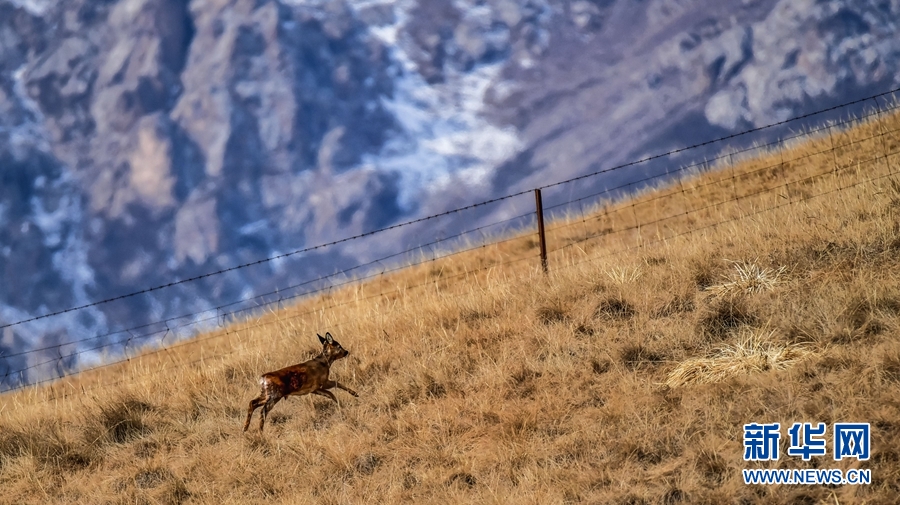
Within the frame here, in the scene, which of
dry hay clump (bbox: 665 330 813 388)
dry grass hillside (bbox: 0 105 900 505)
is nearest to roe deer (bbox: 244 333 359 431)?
dry grass hillside (bbox: 0 105 900 505)

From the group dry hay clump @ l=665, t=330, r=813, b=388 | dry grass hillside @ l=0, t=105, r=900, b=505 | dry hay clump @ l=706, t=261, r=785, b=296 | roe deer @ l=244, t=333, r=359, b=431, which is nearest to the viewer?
dry grass hillside @ l=0, t=105, r=900, b=505

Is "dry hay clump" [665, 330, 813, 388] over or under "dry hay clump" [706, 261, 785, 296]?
under

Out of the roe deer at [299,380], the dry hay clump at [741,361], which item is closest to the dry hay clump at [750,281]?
the dry hay clump at [741,361]

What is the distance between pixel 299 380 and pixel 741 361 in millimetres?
3988

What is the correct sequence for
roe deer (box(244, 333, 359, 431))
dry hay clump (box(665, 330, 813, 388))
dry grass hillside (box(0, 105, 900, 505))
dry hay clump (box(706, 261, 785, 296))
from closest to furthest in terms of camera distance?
dry grass hillside (box(0, 105, 900, 505)), dry hay clump (box(665, 330, 813, 388)), roe deer (box(244, 333, 359, 431)), dry hay clump (box(706, 261, 785, 296))

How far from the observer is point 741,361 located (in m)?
7.22

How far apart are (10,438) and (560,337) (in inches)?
250

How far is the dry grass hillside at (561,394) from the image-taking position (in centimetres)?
621

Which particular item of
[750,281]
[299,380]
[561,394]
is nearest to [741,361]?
[561,394]

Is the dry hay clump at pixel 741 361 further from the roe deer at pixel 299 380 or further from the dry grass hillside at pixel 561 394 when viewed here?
the roe deer at pixel 299 380

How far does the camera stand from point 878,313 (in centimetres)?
733

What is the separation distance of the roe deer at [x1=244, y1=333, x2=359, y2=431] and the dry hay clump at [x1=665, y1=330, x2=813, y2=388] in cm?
307

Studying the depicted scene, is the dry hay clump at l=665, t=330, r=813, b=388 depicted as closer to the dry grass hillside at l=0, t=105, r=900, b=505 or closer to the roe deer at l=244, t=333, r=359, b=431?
the dry grass hillside at l=0, t=105, r=900, b=505

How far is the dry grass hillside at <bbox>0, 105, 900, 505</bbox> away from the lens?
621cm
